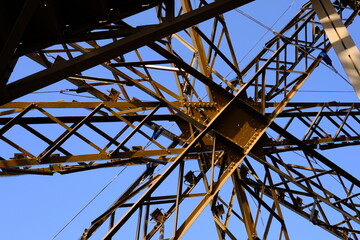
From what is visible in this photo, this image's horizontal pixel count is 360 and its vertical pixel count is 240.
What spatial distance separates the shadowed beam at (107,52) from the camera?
232 inches

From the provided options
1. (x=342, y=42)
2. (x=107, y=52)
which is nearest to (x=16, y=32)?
(x=107, y=52)

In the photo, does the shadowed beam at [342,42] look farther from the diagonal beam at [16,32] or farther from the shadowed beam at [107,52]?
the diagonal beam at [16,32]

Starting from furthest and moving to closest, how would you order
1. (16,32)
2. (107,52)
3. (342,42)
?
(342,42)
(107,52)
(16,32)

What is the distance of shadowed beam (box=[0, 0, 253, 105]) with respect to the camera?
5.90 metres

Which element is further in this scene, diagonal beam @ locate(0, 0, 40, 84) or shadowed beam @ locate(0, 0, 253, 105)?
shadowed beam @ locate(0, 0, 253, 105)

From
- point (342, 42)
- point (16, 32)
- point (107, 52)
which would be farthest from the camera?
point (342, 42)

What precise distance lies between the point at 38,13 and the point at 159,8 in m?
5.41

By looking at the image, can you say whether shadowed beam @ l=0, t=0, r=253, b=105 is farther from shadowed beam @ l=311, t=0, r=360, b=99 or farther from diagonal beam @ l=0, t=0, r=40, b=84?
shadowed beam @ l=311, t=0, r=360, b=99

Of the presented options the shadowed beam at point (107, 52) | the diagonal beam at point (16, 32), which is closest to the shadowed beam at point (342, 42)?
the shadowed beam at point (107, 52)

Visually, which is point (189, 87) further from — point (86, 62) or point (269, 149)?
point (86, 62)

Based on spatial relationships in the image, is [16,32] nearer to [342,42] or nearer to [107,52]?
[107,52]

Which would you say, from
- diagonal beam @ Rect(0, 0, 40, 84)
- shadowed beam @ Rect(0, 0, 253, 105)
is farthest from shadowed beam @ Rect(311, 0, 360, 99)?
diagonal beam @ Rect(0, 0, 40, 84)

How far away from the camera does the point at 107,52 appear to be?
6270 mm

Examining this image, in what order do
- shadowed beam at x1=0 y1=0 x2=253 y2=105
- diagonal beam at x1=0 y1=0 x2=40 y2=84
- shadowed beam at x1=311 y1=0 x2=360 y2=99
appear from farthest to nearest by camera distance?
shadowed beam at x1=311 y1=0 x2=360 y2=99, shadowed beam at x1=0 y1=0 x2=253 y2=105, diagonal beam at x1=0 y1=0 x2=40 y2=84
